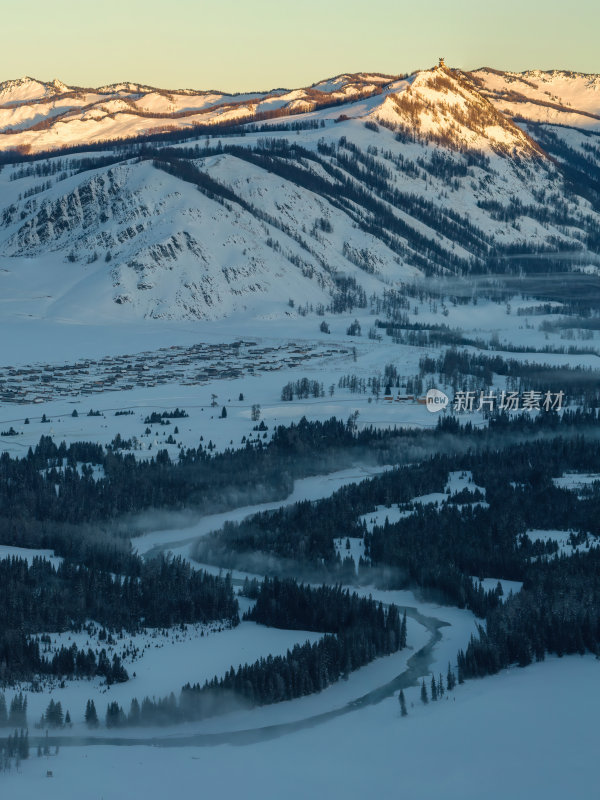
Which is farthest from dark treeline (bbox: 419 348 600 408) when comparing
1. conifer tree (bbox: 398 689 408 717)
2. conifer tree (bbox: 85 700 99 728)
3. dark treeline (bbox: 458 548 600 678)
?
conifer tree (bbox: 85 700 99 728)

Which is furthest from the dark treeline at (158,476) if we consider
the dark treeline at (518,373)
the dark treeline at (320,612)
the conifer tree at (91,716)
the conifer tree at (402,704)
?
the conifer tree at (402,704)

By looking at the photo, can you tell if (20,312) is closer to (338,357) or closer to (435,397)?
(338,357)

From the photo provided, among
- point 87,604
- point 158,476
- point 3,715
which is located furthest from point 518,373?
point 3,715

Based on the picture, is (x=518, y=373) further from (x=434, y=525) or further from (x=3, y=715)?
(x=3, y=715)

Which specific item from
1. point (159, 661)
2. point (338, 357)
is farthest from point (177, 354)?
point (159, 661)

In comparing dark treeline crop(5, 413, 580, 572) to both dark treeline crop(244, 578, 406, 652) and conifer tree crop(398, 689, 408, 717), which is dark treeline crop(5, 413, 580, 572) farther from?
conifer tree crop(398, 689, 408, 717)
